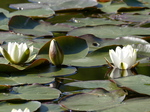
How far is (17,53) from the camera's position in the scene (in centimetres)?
233

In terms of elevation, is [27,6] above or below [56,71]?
above

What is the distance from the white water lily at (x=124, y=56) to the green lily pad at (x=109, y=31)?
77 cm

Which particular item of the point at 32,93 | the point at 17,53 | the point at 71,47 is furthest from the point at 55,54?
the point at 32,93

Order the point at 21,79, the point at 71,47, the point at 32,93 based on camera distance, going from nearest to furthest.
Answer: the point at 32,93 < the point at 21,79 < the point at 71,47

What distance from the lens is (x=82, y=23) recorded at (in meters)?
3.56

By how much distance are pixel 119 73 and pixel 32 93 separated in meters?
0.62

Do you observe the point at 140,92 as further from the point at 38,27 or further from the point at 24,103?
the point at 38,27

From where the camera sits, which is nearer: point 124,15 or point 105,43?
point 105,43

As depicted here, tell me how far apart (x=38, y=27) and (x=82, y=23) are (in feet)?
1.53

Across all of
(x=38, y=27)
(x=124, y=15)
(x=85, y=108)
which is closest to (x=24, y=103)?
(x=85, y=108)

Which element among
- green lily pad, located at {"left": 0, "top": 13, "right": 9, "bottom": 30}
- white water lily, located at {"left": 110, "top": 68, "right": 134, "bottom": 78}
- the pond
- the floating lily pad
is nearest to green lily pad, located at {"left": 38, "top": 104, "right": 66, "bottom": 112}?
the pond

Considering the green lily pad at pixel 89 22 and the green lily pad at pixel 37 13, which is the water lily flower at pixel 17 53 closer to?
the green lily pad at pixel 89 22

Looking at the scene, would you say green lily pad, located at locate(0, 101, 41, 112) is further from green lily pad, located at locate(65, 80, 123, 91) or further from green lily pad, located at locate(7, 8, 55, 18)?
green lily pad, located at locate(7, 8, 55, 18)

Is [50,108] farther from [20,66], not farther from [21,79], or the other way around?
[20,66]
